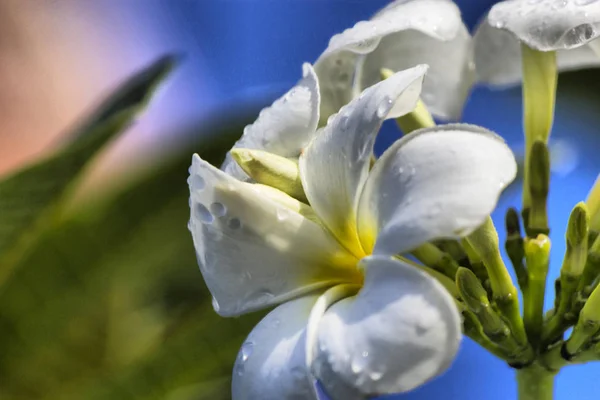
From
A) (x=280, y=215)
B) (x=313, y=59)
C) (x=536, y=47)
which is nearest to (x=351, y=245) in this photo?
(x=280, y=215)

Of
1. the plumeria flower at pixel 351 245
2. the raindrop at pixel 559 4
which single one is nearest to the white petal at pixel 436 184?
the plumeria flower at pixel 351 245

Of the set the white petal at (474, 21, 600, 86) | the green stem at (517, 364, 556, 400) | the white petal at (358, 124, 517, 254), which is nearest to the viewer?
the white petal at (358, 124, 517, 254)

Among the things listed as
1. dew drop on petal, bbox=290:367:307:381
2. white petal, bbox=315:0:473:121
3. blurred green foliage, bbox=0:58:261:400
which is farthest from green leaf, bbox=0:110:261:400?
dew drop on petal, bbox=290:367:307:381

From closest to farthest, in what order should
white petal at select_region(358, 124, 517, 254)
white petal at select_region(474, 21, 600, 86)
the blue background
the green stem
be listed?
white petal at select_region(358, 124, 517, 254) < the green stem < white petal at select_region(474, 21, 600, 86) < the blue background

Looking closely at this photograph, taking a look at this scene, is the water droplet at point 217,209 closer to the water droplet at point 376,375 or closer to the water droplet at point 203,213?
the water droplet at point 203,213

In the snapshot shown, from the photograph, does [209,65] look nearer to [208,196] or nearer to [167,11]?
[167,11]

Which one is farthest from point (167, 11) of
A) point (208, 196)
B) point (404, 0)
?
point (208, 196)

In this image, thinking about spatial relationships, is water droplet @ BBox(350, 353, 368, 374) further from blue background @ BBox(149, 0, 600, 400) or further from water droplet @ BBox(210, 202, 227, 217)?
blue background @ BBox(149, 0, 600, 400)

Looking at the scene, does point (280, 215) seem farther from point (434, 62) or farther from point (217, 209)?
point (434, 62)
